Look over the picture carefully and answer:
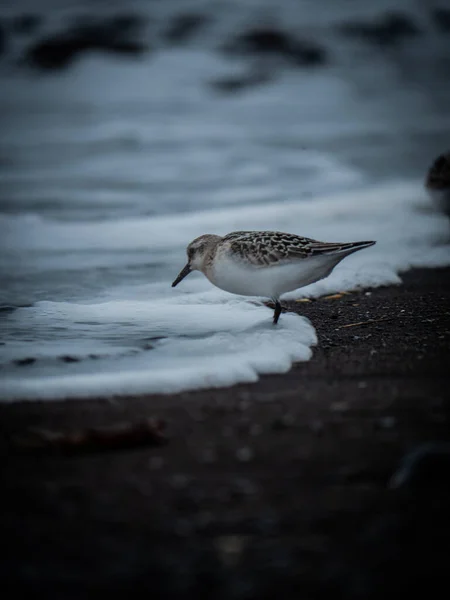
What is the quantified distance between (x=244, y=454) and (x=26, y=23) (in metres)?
23.2

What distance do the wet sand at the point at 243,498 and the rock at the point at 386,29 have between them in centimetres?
2460

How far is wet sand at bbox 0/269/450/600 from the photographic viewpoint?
74.4 inches

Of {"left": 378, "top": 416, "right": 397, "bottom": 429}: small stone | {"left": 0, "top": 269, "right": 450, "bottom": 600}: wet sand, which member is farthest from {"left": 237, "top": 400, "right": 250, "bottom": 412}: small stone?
{"left": 378, "top": 416, "right": 397, "bottom": 429}: small stone

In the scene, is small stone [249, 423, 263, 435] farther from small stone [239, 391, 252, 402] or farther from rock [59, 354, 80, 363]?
rock [59, 354, 80, 363]

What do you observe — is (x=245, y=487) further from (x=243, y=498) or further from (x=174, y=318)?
(x=174, y=318)

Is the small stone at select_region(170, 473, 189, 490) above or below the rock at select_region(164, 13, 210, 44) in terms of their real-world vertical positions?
below

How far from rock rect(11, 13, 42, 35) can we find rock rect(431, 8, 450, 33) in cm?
1286

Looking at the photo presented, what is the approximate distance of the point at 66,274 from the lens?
6.63m

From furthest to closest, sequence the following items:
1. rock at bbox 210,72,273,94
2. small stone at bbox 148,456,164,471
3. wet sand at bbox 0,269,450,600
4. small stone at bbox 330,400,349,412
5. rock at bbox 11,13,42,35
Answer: rock at bbox 11,13,42,35 < rock at bbox 210,72,273,94 < small stone at bbox 330,400,349,412 < small stone at bbox 148,456,164,471 < wet sand at bbox 0,269,450,600

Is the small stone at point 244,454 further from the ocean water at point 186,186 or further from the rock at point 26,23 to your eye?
the rock at point 26,23

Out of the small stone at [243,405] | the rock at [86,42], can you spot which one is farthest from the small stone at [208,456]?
the rock at [86,42]

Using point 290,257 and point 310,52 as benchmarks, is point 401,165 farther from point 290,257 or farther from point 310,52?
point 310,52

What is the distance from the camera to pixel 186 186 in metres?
11.9

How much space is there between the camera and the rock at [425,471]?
7.45ft
